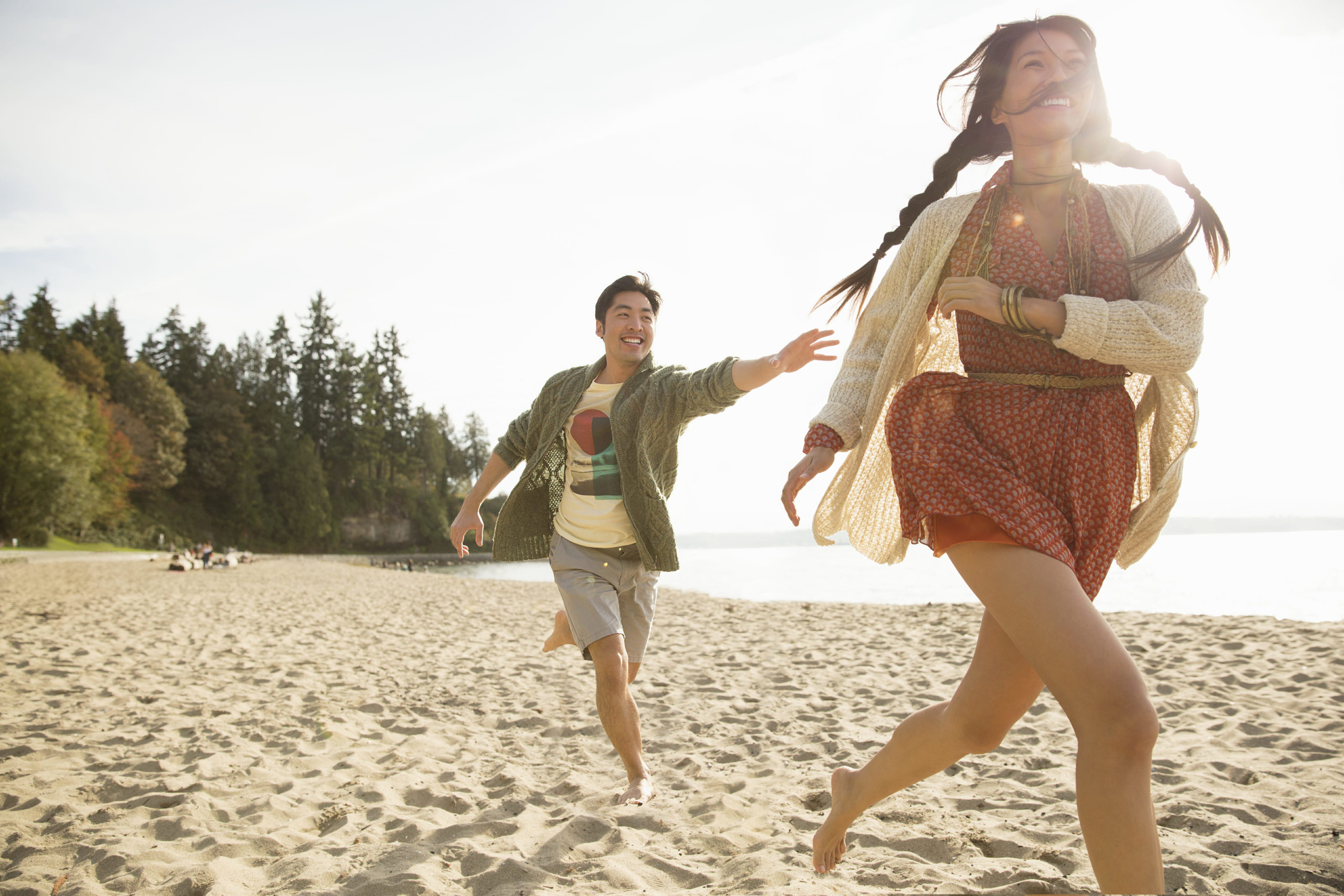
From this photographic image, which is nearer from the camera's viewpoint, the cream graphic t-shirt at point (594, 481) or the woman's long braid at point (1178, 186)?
the woman's long braid at point (1178, 186)

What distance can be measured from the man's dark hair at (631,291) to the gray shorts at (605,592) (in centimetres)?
112

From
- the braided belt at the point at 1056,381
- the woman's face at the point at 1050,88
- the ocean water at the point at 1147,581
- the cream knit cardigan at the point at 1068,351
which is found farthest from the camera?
the ocean water at the point at 1147,581

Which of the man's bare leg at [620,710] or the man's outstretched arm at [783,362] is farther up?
the man's outstretched arm at [783,362]

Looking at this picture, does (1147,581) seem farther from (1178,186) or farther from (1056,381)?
(1056,381)

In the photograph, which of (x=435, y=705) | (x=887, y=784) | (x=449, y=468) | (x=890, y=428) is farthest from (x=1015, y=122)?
(x=449, y=468)

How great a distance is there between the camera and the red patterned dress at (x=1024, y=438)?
180 cm

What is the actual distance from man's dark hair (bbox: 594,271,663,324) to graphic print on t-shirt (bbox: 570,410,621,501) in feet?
1.62

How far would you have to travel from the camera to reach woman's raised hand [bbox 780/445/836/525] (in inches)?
78.5

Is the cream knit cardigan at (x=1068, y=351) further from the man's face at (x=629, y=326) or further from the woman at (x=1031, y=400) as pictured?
the man's face at (x=629, y=326)

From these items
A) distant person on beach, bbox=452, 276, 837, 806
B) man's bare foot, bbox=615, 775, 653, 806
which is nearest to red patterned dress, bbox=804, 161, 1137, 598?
distant person on beach, bbox=452, 276, 837, 806

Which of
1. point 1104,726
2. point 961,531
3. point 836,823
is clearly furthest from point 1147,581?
point 1104,726

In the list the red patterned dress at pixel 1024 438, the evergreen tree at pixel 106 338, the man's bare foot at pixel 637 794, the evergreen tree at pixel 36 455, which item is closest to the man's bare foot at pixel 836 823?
the red patterned dress at pixel 1024 438

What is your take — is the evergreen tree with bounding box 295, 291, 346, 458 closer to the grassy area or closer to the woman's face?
the grassy area

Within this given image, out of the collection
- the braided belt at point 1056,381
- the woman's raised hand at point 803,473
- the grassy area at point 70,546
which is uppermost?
the braided belt at point 1056,381
